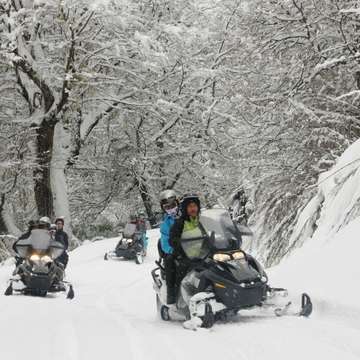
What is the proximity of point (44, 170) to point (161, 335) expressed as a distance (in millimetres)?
14945

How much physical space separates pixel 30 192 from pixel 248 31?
15505 millimetres

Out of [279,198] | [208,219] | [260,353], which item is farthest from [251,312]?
[279,198]

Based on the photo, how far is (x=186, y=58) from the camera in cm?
2217

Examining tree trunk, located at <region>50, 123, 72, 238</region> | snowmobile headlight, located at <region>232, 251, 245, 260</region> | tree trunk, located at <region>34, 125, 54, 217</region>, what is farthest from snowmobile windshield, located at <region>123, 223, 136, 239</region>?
snowmobile headlight, located at <region>232, 251, 245, 260</region>

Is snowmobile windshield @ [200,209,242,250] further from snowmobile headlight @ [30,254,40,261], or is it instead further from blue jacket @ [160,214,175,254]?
snowmobile headlight @ [30,254,40,261]

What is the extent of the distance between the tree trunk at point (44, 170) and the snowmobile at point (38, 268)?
8.60 m

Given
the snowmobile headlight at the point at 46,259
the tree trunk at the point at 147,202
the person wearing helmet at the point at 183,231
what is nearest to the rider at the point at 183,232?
the person wearing helmet at the point at 183,231

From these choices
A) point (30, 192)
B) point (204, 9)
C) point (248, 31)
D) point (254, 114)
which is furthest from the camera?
point (30, 192)

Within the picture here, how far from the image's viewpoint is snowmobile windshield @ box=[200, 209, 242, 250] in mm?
7637

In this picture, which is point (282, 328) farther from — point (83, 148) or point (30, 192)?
point (30, 192)

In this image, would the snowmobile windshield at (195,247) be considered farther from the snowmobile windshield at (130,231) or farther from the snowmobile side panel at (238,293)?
the snowmobile windshield at (130,231)

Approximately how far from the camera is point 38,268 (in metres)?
11.5

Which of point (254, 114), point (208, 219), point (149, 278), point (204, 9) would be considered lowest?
point (149, 278)

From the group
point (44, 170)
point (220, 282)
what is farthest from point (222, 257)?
point (44, 170)
